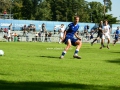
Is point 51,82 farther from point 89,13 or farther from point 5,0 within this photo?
point 89,13

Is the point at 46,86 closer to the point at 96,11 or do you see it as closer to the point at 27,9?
the point at 27,9

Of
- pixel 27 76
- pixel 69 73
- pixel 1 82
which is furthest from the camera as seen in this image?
pixel 69 73

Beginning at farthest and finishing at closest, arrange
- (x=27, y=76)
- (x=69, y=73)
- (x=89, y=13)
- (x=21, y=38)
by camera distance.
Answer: (x=89, y=13)
(x=21, y=38)
(x=69, y=73)
(x=27, y=76)

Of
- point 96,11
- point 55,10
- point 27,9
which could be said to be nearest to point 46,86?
point 27,9

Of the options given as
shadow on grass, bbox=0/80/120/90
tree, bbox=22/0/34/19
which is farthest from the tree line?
shadow on grass, bbox=0/80/120/90

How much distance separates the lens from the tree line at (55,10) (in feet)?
423

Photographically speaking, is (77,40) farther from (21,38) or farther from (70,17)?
(70,17)

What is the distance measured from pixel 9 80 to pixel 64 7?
136 meters

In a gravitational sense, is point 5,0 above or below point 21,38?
above

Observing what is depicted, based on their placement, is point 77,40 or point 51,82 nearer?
point 51,82

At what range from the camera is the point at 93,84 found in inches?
355

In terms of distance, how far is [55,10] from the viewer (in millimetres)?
146375

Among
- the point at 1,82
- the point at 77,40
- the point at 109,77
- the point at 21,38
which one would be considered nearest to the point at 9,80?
the point at 1,82

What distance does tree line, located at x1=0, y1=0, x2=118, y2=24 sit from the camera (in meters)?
129
